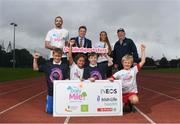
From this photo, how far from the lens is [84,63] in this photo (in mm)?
9922

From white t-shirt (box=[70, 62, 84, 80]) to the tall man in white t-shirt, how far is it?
34 centimetres

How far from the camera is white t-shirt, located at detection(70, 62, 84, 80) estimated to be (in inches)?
389

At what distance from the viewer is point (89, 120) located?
8.85 m

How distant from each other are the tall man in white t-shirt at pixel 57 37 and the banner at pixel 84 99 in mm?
944

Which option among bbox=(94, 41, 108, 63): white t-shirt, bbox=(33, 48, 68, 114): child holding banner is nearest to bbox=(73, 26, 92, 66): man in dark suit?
bbox=(94, 41, 108, 63): white t-shirt

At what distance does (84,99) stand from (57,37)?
1688 mm

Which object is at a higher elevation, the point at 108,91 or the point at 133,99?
the point at 108,91

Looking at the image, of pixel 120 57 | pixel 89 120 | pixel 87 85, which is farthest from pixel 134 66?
pixel 89 120

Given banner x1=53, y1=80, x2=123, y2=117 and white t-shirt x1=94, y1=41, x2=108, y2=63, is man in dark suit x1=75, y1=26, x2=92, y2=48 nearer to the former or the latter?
white t-shirt x1=94, y1=41, x2=108, y2=63

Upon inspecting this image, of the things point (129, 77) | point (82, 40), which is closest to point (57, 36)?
point (82, 40)

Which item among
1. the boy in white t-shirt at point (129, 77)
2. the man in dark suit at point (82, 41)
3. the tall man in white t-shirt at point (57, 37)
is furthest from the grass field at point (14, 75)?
the boy in white t-shirt at point (129, 77)

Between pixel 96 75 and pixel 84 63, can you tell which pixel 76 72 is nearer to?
pixel 84 63

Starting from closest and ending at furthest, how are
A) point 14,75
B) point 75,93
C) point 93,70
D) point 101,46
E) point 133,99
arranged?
1. point 75,93
2. point 133,99
3. point 93,70
4. point 101,46
5. point 14,75

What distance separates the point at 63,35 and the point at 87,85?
146cm
